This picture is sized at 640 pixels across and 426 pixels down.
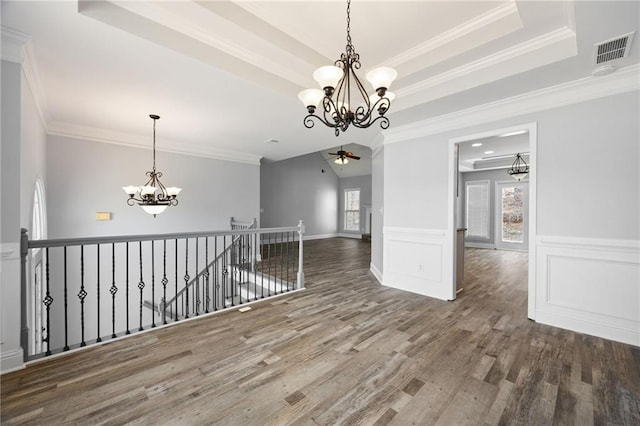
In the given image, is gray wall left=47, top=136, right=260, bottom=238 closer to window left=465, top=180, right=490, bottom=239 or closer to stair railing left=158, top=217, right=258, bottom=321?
stair railing left=158, top=217, right=258, bottom=321

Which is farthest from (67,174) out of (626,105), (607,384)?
(626,105)

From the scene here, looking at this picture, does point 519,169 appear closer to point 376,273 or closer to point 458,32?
point 376,273

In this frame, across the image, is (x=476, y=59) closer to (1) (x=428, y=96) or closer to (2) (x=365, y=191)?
(1) (x=428, y=96)

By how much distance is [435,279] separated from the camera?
419 cm

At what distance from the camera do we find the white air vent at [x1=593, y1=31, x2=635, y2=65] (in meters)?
2.26

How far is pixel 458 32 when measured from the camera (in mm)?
2664

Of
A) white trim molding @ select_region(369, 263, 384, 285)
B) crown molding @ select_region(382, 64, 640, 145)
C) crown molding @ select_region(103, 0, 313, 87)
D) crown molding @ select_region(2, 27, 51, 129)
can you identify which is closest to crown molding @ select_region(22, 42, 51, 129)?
crown molding @ select_region(2, 27, 51, 129)

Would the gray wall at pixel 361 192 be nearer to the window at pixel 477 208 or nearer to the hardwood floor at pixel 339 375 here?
the window at pixel 477 208

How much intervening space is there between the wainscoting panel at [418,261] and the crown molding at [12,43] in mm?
4822

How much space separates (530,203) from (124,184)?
6.81 meters

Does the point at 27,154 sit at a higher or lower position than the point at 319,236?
higher

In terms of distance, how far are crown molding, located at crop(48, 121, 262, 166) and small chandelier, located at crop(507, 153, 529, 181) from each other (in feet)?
22.9

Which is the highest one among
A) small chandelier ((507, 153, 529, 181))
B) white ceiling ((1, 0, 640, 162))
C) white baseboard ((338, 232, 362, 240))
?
white ceiling ((1, 0, 640, 162))

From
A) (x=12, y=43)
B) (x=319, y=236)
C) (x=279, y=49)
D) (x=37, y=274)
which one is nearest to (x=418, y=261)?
(x=279, y=49)
